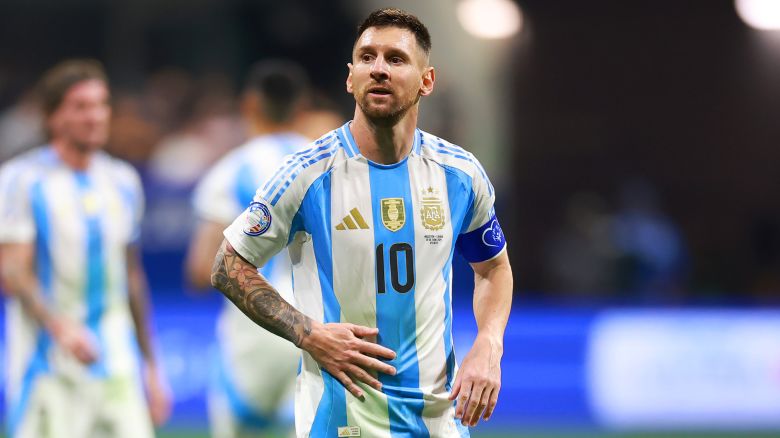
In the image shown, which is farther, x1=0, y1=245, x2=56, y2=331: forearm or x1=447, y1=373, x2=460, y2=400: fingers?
x1=0, y1=245, x2=56, y2=331: forearm

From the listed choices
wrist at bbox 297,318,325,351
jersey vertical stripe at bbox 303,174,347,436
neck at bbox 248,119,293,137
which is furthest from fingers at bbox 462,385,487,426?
neck at bbox 248,119,293,137

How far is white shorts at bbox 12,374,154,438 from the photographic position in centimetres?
582

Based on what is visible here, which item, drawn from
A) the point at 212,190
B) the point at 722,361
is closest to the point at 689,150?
the point at 722,361

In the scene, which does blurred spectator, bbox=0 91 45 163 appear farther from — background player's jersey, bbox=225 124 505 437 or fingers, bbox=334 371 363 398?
fingers, bbox=334 371 363 398

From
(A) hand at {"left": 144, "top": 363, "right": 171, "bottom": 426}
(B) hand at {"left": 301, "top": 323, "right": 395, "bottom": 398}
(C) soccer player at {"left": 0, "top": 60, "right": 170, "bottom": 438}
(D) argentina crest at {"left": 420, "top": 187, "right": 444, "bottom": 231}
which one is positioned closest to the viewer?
(B) hand at {"left": 301, "top": 323, "right": 395, "bottom": 398}

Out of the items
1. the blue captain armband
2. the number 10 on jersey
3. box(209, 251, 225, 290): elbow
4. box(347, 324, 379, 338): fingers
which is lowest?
box(347, 324, 379, 338): fingers

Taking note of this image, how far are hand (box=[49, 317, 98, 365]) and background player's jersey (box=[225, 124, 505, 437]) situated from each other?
211 cm

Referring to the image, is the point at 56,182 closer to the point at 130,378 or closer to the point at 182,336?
the point at 130,378

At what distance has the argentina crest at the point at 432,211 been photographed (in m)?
3.88

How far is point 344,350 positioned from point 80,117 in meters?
2.97

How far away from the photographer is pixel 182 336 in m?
10.2

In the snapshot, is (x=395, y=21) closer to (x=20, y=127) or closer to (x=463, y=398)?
(x=463, y=398)

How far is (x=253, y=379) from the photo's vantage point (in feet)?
22.0

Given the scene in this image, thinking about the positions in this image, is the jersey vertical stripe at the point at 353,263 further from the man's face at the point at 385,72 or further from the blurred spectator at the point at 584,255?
the blurred spectator at the point at 584,255
